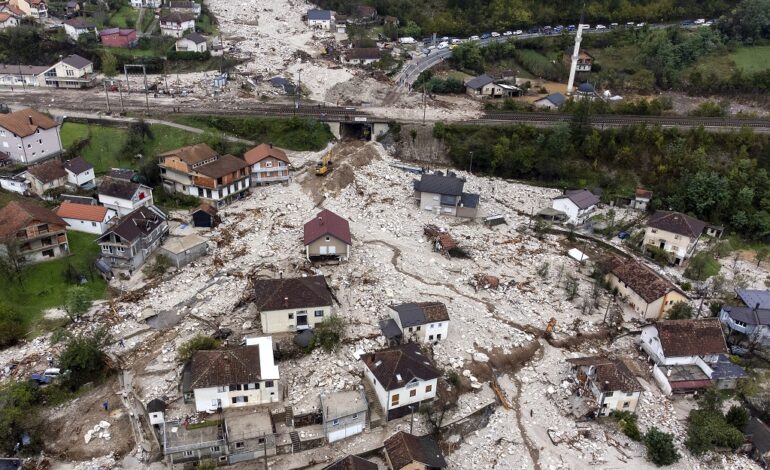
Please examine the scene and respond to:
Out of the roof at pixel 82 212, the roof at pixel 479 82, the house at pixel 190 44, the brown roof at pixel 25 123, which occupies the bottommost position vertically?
the roof at pixel 82 212

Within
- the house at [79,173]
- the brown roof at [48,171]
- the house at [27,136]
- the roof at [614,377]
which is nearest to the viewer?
the roof at [614,377]

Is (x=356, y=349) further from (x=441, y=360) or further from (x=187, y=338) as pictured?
(x=187, y=338)

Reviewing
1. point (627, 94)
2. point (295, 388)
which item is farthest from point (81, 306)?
point (627, 94)

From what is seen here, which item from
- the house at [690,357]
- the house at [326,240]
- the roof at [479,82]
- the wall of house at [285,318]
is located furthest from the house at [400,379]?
the roof at [479,82]

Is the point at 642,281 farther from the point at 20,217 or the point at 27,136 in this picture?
the point at 27,136

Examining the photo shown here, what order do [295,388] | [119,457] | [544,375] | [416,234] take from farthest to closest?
[416,234] < [544,375] < [295,388] < [119,457]

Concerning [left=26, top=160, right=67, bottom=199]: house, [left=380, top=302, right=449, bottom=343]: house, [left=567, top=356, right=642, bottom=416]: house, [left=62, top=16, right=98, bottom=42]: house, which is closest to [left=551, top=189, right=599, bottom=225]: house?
[left=567, top=356, right=642, bottom=416]: house

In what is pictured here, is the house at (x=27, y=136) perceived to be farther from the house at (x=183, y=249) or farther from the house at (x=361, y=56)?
the house at (x=361, y=56)
